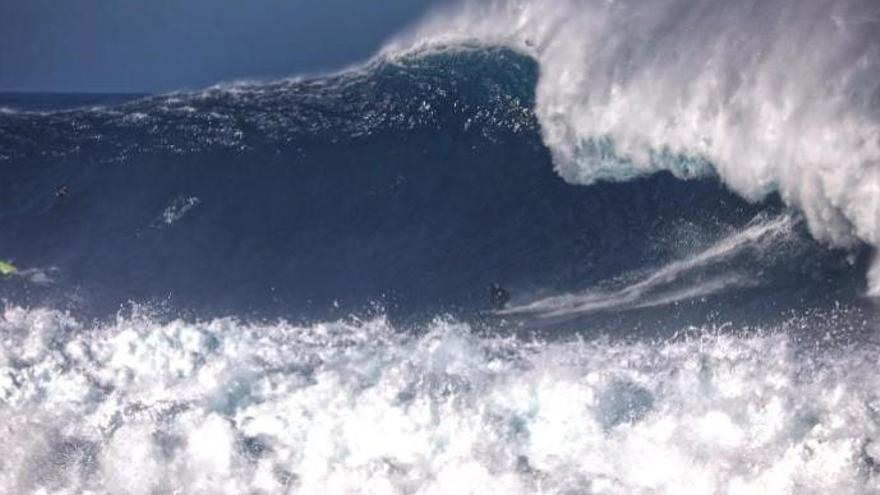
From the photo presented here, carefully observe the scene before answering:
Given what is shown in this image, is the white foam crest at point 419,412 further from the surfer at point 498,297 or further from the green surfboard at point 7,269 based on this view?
the green surfboard at point 7,269

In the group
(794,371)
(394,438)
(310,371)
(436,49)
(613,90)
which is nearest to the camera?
(794,371)

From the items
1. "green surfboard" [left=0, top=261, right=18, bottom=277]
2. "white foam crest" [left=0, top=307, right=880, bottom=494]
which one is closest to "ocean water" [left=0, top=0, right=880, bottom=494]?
"white foam crest" [left=0, top=307, right=880, bottom=494]

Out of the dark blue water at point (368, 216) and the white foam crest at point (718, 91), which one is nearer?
the white foam crest at point (718, 91)

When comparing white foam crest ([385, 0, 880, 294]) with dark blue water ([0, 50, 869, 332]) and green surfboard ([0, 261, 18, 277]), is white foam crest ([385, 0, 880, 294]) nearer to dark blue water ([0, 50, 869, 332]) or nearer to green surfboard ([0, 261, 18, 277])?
A: dark blue water ([0, 50, 869, 332])

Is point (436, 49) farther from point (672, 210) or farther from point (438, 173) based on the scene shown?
point (672, 210)

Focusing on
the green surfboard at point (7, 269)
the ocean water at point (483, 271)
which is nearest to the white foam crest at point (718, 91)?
the ocean water at point (483, 271)

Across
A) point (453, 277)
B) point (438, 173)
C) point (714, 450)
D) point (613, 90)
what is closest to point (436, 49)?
point (438, 173)
